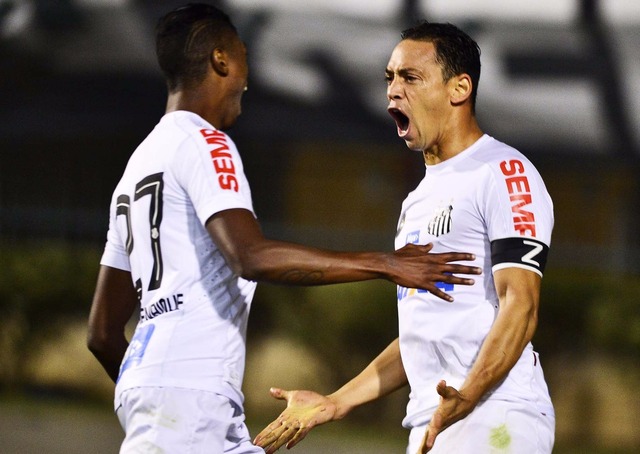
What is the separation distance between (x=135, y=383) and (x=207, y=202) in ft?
2.09

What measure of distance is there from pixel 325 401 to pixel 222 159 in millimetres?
1158

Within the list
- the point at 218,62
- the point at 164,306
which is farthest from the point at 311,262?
the point at 218,62

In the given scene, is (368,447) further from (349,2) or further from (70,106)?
(70,106)

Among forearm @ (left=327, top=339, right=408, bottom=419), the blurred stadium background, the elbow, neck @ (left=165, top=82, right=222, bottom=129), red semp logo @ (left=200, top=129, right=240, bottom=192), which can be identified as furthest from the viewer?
the blurred stadium background

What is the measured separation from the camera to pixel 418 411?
425 cm

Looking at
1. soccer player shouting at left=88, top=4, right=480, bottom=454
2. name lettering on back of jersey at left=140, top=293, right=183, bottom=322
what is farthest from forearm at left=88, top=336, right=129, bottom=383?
name lettering on back of jersey at left=140, top=293, right=183, bottom=322

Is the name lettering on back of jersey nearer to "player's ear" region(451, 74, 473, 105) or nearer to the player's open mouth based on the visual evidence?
the player's open mouth

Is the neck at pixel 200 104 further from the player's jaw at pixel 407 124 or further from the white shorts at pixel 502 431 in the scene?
the white shorts at pixel 502 431

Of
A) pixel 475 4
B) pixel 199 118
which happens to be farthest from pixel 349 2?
pixel 199 118

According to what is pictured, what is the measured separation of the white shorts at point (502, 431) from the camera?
4023 mm

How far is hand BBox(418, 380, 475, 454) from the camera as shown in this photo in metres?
3.85

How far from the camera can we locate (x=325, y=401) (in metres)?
4.53

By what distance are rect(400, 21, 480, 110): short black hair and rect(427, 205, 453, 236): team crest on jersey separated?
51cm

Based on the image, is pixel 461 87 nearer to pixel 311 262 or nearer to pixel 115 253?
pixel 311 262
